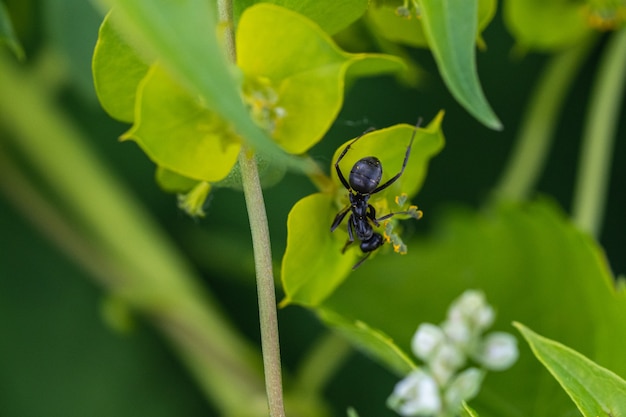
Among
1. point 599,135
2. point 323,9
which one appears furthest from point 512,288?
point 323,9

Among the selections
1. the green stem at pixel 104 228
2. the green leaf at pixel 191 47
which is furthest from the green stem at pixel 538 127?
the green leaf at pixel 191 47

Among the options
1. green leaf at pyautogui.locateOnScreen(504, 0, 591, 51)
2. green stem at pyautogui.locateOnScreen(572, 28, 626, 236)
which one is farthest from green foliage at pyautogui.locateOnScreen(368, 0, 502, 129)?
green stem at pyautogui.locateOnScreen(572, 28, 626, 236)

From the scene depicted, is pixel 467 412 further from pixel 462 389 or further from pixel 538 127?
pixel 538 127

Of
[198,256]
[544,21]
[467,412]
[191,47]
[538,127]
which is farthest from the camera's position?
[198,256]

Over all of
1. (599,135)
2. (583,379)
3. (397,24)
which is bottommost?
(599,135)

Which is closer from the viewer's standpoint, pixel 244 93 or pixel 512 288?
pixel 244 93
